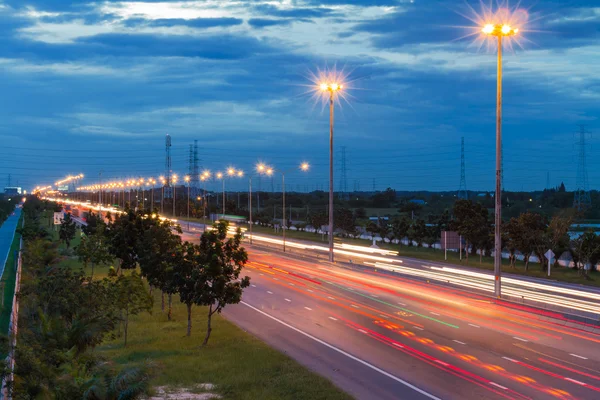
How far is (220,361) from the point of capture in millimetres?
20391

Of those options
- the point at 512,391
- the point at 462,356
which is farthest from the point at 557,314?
the point at 512,391

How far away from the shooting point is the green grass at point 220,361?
1678cm

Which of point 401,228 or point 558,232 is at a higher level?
point 558,232

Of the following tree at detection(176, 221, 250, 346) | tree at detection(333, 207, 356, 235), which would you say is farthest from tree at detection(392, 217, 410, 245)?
tree at detection(176, 221, 250, 346)

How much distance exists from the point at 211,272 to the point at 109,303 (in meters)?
4.82

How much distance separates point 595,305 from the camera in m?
28.6

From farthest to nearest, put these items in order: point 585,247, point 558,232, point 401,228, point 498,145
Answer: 1. point 401,228
2. point 558,232
3. point 585,247
4. point 498,145

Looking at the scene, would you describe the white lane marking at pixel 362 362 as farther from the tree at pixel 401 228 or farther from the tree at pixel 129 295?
the tree at pixel 401 228

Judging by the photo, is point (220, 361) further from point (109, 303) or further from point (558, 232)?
point (558, 232)

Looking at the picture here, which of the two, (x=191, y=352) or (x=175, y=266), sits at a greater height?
(x=175, y=266)

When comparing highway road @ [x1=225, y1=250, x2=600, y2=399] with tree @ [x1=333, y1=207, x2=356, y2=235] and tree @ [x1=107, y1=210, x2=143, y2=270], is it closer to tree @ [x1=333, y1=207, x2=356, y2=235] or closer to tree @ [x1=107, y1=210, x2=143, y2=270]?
tree @ [x1=107, y1=210, x2=143, y2=270]

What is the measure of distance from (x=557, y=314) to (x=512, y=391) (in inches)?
447

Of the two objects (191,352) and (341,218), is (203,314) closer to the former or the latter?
(191,352)

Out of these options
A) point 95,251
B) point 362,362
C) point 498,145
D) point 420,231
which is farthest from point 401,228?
point 362,362
